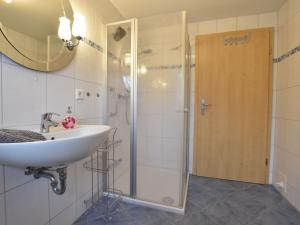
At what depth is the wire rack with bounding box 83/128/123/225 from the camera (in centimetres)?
149

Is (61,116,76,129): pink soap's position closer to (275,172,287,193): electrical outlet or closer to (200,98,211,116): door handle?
(200,98,211,116): door handle

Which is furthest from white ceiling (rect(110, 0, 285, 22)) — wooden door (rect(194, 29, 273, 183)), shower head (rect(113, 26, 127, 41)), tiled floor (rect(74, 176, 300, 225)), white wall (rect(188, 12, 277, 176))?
tiled floor (rect(74, 176, 300, 225))

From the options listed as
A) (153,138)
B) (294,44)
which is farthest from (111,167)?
(294,44)

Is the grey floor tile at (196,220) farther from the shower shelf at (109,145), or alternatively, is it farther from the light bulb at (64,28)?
the light bulb at (64,28)

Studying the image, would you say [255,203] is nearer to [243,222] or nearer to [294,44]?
[243,222]

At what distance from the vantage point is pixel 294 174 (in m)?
1.63

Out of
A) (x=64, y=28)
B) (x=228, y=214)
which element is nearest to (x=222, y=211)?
(x=228, y=214)

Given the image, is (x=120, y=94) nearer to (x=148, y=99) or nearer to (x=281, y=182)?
(x=148, y=99)

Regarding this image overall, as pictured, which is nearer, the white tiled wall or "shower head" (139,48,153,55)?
the white tiled wall

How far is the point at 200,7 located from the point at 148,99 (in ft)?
3.94

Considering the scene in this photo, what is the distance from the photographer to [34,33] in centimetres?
106

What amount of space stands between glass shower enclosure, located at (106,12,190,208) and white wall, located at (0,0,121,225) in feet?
0.61

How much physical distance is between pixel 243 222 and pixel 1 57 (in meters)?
1.97

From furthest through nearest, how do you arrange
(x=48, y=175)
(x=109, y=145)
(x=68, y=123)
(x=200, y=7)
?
(x=200, y=7), (x=109, y=145), (x=68, y=123), (x=48, y=175)
